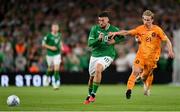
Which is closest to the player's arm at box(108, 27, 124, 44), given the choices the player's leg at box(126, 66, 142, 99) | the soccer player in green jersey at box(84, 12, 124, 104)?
the soccer player in green jersey at box(84, 12, 124, 104)

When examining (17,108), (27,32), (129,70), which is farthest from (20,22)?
(17,108)

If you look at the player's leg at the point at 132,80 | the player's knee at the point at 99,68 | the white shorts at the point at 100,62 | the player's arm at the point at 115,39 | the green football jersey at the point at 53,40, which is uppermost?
the player's arm at the point at 115,39

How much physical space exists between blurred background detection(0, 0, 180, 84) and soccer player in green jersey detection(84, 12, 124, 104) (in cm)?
1300

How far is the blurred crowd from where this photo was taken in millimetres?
31641

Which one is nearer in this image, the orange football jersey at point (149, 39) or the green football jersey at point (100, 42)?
the green football jersey at point (100, 42)

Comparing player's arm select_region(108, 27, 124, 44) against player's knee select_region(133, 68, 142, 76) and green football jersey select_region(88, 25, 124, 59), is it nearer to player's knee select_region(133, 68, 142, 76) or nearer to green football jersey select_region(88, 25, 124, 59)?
green football jersey select_region(88, 25, 124, 59)

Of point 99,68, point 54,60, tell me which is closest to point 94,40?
point 99,68

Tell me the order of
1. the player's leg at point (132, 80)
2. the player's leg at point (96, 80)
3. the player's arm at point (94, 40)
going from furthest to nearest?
the player's leg at point (132, 80) → the player's leg at point (96, 80) → the player's arm at point (94, 40)

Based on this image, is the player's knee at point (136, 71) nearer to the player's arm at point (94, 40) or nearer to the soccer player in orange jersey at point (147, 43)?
the soccer player in orange jersey at point (147, 43)

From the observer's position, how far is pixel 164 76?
104 feet

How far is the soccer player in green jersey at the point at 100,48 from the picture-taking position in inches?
690

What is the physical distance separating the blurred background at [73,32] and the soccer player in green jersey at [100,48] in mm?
12999

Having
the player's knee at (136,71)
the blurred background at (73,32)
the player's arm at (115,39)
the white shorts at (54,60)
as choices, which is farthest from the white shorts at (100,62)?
the blurred background at (73,32)

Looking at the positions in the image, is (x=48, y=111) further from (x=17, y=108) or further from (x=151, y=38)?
(x=151, y=38)
